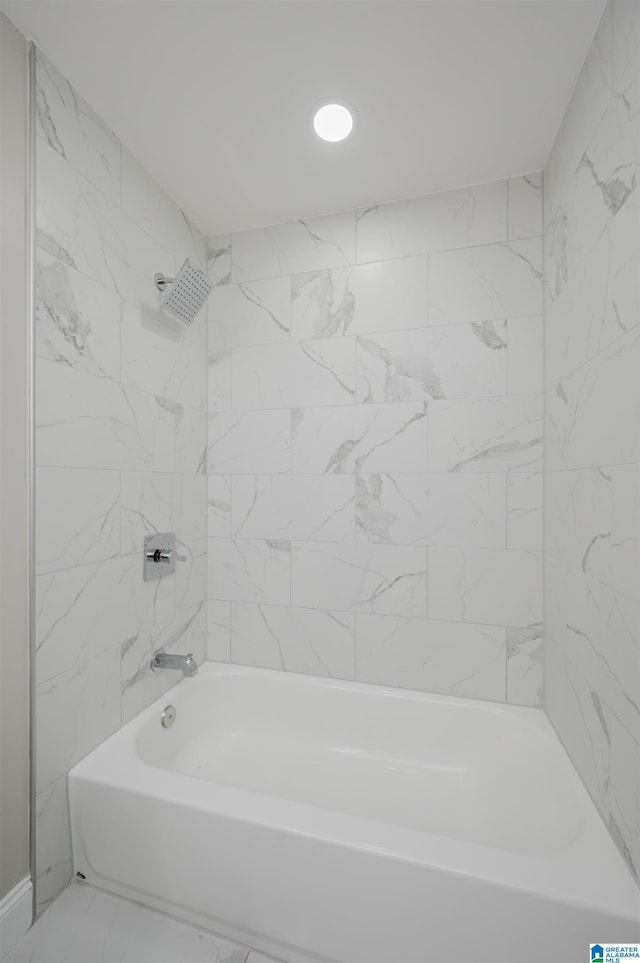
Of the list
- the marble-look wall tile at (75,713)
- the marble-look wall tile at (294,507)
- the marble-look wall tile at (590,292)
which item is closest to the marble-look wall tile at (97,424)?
the marble-look wall tile at (294,507)

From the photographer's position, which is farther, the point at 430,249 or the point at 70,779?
the point at 430,249

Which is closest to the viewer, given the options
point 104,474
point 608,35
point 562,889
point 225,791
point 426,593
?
point 562,889

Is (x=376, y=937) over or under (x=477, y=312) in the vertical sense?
under

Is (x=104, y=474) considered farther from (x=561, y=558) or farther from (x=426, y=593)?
(x=561, y=558)

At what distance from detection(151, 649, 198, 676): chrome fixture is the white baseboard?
2.05ft

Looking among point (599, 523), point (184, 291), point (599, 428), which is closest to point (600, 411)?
point (599, 428)

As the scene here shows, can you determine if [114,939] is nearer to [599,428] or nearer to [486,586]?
[486,586]

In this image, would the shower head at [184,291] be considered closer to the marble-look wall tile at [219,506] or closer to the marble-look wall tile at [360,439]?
the marble-look wall tile at [360,439]

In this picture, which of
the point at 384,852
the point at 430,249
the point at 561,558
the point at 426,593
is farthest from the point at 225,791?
the point at 430,249

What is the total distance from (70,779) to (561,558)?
1.65 metres

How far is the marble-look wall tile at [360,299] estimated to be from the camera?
70.4 inches

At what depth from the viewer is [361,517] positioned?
6.02 ft

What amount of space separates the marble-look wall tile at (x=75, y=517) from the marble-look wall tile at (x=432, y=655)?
1038 mm

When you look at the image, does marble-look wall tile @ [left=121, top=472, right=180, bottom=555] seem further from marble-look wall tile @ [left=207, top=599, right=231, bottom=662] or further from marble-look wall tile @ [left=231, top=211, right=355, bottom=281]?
marble-look wall tile @ [left=231, top=211, right=355, bottom=281]
